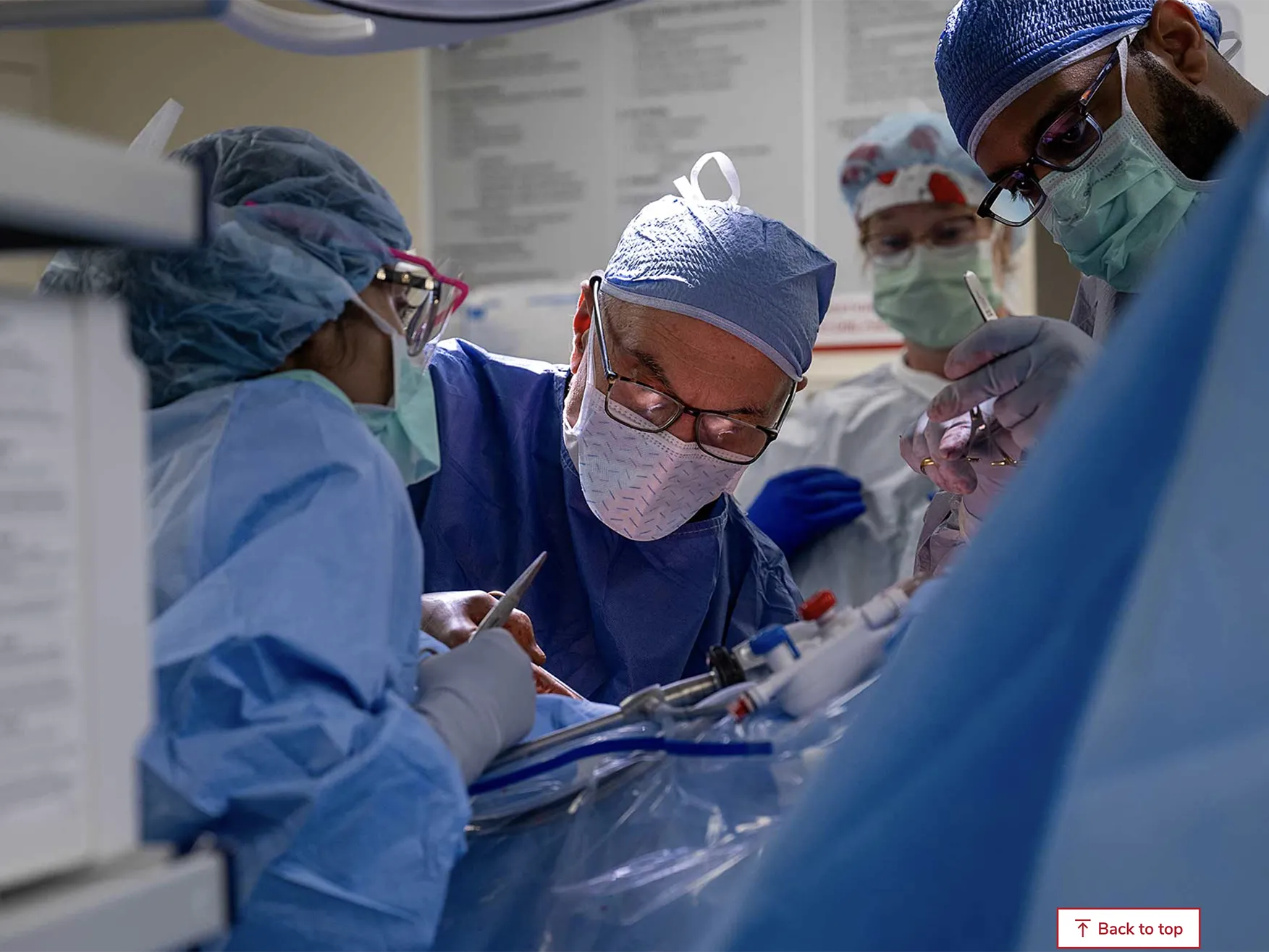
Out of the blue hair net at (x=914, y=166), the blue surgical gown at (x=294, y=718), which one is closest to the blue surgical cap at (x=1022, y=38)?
the blue surgical gown at (x=294, y=718)

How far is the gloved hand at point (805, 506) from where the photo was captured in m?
2.78

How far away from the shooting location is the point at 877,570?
283cm

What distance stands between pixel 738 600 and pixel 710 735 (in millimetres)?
996

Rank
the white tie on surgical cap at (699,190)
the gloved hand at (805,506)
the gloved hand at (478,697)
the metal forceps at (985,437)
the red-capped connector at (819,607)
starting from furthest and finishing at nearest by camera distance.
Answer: the gloved hand at (805,506) < the white tie on surgical cap at (699,190) < the metal forceps at (985,437) < the red-capped connector at (819,607) < the gloved hand at (478,697)

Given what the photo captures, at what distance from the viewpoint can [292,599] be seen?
2.61 ft

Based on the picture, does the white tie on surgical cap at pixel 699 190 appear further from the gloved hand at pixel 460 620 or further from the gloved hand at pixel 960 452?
the gloved hand at pixel 460 620

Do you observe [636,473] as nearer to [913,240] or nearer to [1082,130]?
[1082,130]

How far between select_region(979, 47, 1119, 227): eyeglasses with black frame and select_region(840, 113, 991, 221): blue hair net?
1252 mm

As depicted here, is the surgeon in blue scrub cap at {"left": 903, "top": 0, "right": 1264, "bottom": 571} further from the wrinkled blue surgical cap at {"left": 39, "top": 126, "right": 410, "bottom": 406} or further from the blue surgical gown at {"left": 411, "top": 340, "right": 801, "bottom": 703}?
the wrinkled blue surgical cap at {"left": 39, "top": 126, "right": 410, "bottom": 406}

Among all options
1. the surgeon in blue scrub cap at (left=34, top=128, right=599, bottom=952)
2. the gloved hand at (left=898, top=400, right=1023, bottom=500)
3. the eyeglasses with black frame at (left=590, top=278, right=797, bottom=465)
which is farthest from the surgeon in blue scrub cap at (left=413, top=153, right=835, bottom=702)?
the surgeon in blue scrub cap at (left=34, top=128, right=599, bottom=952)

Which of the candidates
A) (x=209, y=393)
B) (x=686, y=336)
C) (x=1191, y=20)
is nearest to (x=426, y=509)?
(x=686, y=336)

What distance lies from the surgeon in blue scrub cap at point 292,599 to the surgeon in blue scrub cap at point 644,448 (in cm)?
65

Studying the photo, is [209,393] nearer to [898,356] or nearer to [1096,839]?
[1096,839]

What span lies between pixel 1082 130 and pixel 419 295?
872mm
